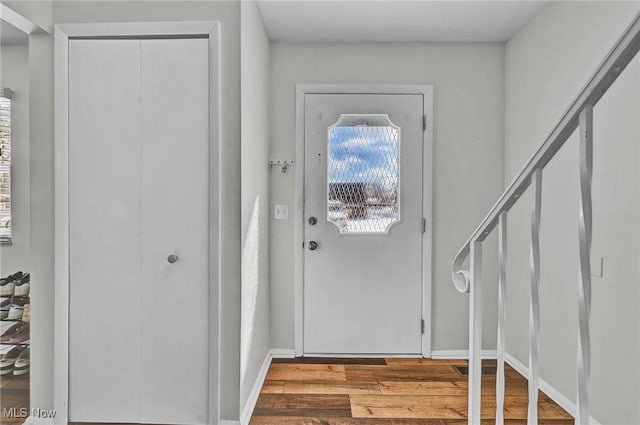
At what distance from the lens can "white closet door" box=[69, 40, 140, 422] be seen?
83.5 inches

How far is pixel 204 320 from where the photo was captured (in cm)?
212

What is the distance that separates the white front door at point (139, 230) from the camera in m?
2.11

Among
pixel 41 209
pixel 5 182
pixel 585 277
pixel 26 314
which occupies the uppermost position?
pixel 5 182

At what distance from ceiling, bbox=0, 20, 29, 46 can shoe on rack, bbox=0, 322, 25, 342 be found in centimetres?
141

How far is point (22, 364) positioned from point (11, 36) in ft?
5.40

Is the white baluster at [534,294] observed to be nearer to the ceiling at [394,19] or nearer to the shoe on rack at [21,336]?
the ceiling at [394,19]

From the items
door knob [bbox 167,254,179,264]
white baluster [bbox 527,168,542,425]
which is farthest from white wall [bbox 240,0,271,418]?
white baluster [bbox 527,168,542,425]

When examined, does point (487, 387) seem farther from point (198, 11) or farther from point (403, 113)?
point (198, 11)

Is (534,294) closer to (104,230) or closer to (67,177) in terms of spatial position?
(104,230)

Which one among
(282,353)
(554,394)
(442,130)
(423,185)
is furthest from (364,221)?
(554,394)

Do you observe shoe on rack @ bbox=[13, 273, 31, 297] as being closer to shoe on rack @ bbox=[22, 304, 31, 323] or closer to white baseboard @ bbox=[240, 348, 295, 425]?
shoe on rack @ bbox=[22, 304, 31, 323]

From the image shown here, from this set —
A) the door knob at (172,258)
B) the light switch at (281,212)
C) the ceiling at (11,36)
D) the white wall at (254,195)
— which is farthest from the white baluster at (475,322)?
the ceiling at (11,36)

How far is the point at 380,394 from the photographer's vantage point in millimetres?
2596

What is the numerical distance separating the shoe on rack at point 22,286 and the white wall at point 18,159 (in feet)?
0.17
